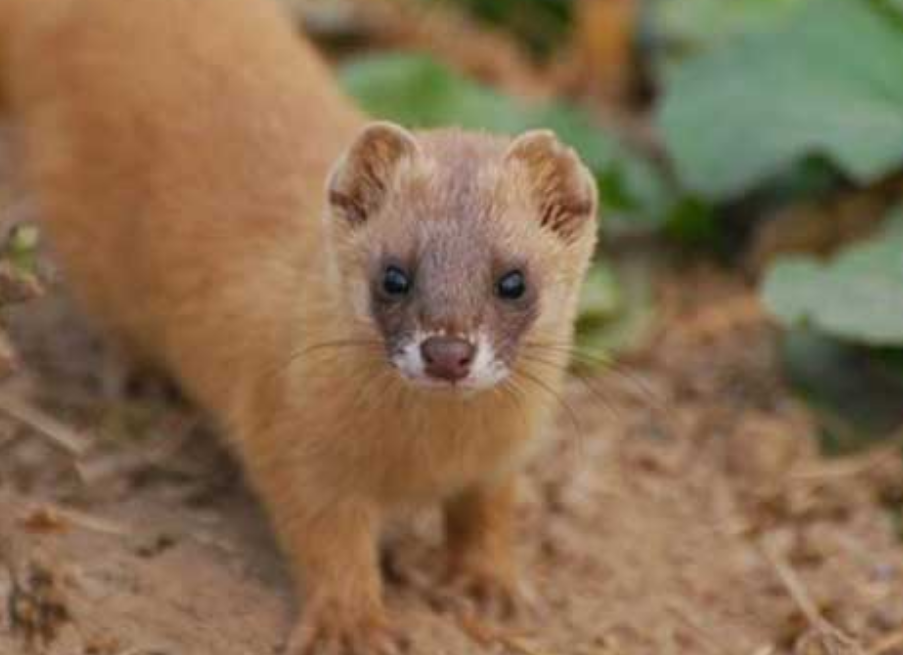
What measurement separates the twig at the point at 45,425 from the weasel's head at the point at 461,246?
107 cm

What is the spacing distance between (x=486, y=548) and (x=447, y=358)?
1.08 m

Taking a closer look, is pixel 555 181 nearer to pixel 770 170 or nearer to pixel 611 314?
pixel 611 314

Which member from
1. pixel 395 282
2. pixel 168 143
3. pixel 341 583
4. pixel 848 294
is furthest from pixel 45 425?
pixel 848 294

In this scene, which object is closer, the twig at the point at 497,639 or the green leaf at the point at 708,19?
the twig at the point at 497,639

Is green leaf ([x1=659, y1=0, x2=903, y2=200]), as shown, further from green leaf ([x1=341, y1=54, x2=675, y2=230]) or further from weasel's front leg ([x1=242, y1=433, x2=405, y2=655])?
weasel's front leg ([x1=242, y1=433, x2=405, y2=655])

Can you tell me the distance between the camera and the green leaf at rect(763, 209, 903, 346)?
5488 mm

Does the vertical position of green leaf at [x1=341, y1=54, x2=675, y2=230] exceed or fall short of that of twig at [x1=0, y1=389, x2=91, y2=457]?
it exceeds it

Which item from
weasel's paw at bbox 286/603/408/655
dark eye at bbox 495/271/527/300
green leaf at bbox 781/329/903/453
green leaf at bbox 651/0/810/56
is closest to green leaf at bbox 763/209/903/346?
green leaf at bbox 781/329/903/453

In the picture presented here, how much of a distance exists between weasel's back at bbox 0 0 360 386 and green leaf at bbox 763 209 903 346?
1.23 m

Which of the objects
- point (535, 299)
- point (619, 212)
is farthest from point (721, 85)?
point (535, 299)

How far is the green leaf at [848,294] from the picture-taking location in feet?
18.0

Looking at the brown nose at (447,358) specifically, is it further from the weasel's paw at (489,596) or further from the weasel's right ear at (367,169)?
the weasel's paw at (489,596)

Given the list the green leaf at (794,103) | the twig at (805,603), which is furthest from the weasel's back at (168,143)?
the twig at (805,603)

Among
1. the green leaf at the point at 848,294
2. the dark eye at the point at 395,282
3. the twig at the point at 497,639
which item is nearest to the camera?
the dark eye at the point at 395,282
